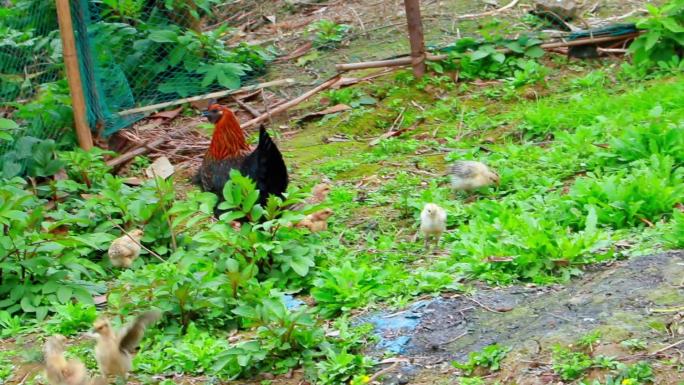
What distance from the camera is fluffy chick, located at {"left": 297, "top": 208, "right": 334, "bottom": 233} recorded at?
7875mm

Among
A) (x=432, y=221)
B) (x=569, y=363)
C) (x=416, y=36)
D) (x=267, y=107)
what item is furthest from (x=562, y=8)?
(x=569, y=363)

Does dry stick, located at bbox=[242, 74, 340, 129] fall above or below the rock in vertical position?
below

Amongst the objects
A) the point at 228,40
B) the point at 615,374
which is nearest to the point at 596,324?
the point at 615,374

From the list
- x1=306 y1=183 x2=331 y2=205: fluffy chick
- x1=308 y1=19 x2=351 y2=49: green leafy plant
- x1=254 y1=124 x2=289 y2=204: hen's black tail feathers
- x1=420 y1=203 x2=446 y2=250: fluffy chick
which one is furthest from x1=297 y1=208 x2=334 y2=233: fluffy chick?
x1=308 y1=19 x2=351 y2=49: green leafy plant

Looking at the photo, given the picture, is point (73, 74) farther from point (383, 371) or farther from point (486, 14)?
point (383, 371)

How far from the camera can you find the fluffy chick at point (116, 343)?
573 centimetres

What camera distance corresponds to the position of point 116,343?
574 centimetres

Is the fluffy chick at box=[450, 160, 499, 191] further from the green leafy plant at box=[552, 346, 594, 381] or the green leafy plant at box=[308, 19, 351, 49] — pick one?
the green leafy plant at box=[308, 19, 351, 49]

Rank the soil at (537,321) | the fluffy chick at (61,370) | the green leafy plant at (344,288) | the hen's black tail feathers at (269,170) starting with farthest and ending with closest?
the hen's black tail feathers at (269,170) < the green leafy plant at (344,288) < the fluffy chick at (61,370) < the soil at (537,321)

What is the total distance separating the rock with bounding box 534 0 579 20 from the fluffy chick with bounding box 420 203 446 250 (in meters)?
5.78

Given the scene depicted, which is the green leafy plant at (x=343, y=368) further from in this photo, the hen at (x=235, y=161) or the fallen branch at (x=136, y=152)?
the fallen branch at (x=136, y=152)

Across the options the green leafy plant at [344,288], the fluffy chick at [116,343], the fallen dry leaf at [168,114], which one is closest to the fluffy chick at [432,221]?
the green leafy plant at [344,288]

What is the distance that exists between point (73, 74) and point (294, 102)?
2763mm

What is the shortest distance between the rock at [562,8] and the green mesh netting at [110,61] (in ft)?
11.3
